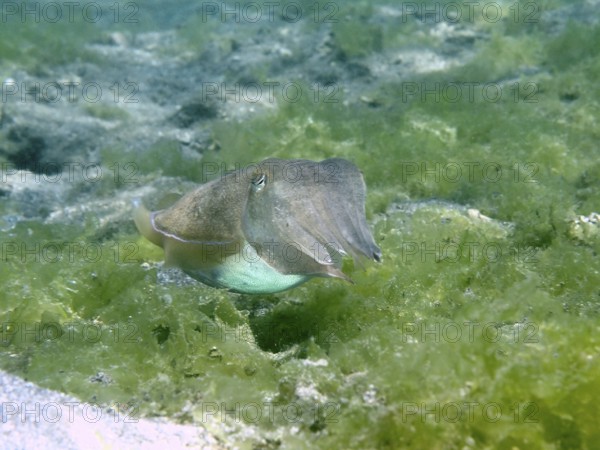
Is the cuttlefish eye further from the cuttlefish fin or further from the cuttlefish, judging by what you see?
the cuttlefish fin

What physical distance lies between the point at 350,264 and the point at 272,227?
896mm

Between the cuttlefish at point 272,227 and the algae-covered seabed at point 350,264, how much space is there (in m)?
0.32

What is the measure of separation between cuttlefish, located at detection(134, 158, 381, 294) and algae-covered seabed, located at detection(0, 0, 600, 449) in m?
0.32

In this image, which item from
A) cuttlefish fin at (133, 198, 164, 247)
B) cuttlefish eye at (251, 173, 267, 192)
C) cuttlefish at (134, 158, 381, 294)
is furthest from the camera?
cuttlefish fin at (133, 198, 164, 247)

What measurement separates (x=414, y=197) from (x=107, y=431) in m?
3.43

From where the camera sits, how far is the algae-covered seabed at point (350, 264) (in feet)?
7.13

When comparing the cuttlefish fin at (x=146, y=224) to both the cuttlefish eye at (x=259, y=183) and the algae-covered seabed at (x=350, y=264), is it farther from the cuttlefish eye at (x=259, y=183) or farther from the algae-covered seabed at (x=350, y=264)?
the cuttlefish eye at (x=259, y=183)

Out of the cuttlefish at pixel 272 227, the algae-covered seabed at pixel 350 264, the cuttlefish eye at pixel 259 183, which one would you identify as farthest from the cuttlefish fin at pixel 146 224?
the cuttlefish eye at pixel 259 183

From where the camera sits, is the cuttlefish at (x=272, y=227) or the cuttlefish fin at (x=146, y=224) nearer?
the cuttlefish at (x=272, y=227)

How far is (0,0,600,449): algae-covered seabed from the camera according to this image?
2.17 meters

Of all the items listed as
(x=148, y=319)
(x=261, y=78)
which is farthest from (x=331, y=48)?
(x=148, y=319)

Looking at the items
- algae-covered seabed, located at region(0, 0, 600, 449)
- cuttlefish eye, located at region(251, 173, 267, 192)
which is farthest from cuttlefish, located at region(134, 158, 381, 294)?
algae-covered seabed, located at region(0, 0, 600, 449)

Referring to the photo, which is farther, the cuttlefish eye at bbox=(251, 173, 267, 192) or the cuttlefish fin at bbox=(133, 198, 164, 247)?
the cuttlefish fin at bbox=(133, 198, 164, 247)

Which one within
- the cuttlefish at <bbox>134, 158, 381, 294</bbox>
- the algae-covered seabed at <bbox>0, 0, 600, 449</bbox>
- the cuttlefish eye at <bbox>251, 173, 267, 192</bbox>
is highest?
the cuttlefish eye at <bbox>251, 173, 267, 192</bbox>
